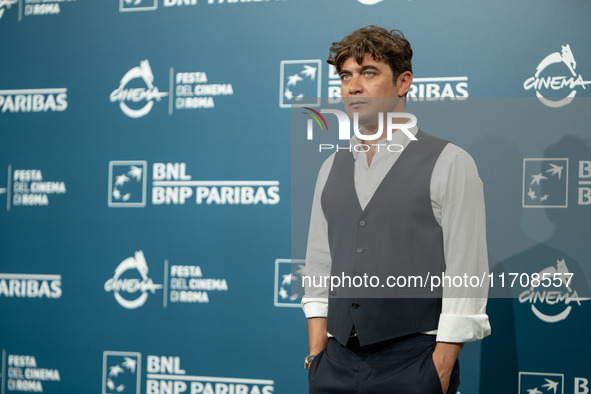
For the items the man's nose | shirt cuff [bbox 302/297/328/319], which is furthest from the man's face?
shirt cuff [bbox 302/297/328/319]

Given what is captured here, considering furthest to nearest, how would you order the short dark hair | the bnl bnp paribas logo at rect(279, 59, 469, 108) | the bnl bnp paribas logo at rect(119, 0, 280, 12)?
the bnl bnp paribas logo at rect(119, 0, 280, 12) < the bnl bnp paribas logo at rect(279, 59, 469, 108) < the short dark hair

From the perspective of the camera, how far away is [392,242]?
192cm

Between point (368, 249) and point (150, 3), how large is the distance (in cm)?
182

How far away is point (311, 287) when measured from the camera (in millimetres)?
2127

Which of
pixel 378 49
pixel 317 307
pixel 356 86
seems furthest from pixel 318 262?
pixel 378 49

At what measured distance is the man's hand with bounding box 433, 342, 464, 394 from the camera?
1811mm

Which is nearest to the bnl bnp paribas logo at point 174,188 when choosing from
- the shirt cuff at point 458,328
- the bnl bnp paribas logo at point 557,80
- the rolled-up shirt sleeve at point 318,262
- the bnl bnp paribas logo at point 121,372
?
the bnl bnp paribas logo at point 121,372

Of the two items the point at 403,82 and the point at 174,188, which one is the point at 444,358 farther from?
the point at 174,188

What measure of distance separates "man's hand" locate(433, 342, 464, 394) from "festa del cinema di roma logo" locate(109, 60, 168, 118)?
1.83 m

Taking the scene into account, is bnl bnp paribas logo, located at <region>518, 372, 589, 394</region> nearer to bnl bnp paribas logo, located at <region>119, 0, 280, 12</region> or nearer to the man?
the man

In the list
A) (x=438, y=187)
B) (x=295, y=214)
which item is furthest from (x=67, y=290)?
(x=438, y=187)

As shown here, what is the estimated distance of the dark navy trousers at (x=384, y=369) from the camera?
1818mm

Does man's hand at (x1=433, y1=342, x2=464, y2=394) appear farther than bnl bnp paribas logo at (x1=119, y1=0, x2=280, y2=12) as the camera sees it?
No

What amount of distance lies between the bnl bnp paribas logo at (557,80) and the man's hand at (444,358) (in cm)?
128
